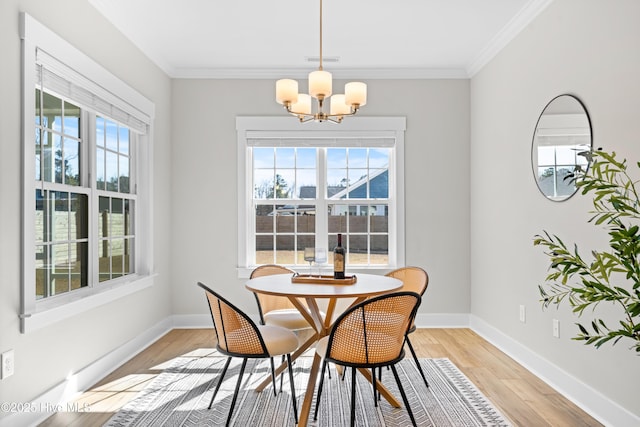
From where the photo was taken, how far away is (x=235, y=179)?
16.7 ft

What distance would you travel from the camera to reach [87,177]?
3.38 m

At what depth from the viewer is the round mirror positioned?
296cm

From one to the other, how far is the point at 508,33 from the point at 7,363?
431 cm

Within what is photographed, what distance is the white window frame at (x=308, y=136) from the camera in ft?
16.6

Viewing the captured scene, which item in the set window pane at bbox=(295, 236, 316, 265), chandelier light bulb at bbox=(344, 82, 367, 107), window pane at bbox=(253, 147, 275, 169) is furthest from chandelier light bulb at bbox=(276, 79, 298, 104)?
window pane at bbox=(295, 236, 316, 265)

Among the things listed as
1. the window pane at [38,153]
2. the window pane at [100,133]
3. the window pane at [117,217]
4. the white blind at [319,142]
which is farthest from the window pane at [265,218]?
the window pane at [38,153]

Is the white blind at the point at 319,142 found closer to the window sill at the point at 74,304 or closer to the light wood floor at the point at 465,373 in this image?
the window sill at the point at 74,304

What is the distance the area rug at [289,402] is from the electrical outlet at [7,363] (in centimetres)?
61

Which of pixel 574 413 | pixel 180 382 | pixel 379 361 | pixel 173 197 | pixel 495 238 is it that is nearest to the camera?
pixel 379 361

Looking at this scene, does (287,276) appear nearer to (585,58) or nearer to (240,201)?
(240,201)

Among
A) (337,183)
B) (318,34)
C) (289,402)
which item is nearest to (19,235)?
(289,402)

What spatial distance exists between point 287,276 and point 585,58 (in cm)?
244

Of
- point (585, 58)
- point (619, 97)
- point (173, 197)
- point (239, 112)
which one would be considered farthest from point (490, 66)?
point (173, 197)

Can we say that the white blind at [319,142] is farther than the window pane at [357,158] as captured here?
No
